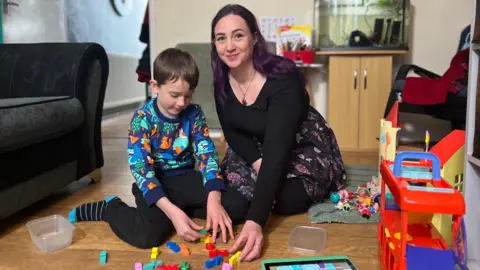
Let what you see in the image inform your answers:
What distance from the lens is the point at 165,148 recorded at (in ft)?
4.68

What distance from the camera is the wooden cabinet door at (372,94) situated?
2.90m

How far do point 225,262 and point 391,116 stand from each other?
3.22 ft

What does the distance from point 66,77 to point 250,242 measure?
1161 millimetres

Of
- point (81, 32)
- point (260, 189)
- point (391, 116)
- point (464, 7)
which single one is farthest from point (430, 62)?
point (81, 32)

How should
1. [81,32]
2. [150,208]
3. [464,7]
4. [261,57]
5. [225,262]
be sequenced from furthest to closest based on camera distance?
[81,32] → [464,7] → [261,57] → [150,208] → [225,262]

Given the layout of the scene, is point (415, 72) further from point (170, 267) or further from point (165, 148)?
point (170, 267)

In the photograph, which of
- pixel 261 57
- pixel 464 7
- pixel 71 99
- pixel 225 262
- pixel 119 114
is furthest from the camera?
pixel 119 114

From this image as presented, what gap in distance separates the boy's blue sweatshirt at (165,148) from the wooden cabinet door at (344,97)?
1.70 metres

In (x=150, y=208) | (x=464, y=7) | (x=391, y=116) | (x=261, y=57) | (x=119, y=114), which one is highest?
(x=464, y=7)

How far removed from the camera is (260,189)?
1.26 m

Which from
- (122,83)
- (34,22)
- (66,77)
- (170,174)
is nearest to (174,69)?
(170,174)

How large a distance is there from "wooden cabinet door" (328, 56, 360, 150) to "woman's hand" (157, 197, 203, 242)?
192cm

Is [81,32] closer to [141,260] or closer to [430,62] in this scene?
[430,62]

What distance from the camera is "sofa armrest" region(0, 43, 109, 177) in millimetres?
1840
